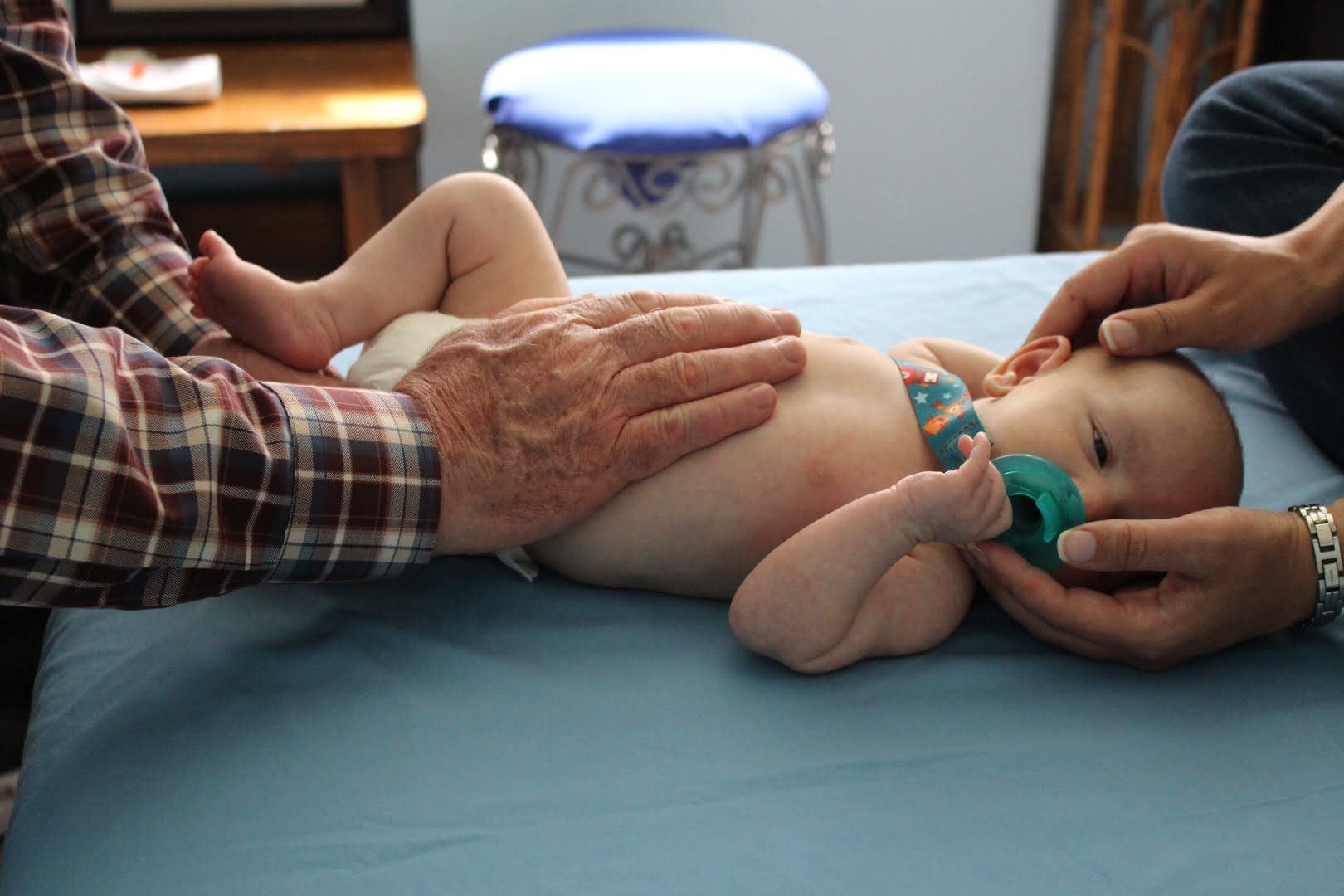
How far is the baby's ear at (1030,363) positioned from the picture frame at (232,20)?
2095mm

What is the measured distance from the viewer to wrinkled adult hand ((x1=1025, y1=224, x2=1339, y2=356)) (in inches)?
41.6

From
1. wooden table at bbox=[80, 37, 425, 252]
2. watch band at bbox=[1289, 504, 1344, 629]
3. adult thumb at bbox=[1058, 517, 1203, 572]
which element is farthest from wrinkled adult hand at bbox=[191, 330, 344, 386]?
wooden table at bbox=[80, 37, 425, 252]

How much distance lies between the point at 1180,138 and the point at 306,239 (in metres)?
1.92

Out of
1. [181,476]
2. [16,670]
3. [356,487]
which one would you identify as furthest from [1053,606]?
[16,670]

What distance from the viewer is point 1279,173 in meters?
1.36

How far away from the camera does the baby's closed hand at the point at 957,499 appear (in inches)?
35.3

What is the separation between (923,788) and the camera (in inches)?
33.5

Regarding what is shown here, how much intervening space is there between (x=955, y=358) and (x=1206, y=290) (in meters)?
0.28

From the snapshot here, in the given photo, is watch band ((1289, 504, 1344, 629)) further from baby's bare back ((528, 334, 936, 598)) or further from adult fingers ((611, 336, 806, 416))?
adult fingers ((611, 336, 806, 416))

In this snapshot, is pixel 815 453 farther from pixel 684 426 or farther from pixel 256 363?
pixel 256 363

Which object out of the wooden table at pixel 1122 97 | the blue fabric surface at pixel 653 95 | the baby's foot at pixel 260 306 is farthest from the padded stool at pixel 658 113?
the baby's foot at pixel 260 306

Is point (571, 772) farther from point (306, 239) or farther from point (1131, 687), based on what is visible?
point (306, 239)

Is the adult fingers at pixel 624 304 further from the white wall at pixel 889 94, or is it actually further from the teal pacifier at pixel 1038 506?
the white wall at pixel 889 94

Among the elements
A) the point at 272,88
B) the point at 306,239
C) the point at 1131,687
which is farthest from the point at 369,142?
the point at 1131,687
